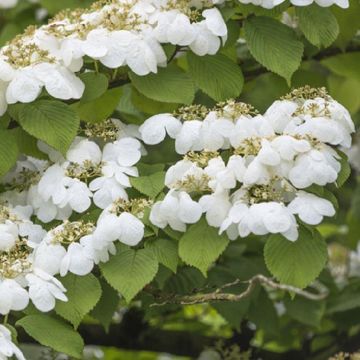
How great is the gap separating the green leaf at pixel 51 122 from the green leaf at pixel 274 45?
44 centimetres

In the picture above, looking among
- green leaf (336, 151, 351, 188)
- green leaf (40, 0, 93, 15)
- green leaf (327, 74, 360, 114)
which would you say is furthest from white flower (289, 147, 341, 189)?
green leaf (40, 0, 93, 15)

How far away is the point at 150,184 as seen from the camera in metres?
2.42

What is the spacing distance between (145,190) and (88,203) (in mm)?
125

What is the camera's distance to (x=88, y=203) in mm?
2404

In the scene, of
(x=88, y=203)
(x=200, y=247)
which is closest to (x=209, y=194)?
(x=200, y=247)

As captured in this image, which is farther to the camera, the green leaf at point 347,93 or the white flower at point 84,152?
the green leaf at point 347,93

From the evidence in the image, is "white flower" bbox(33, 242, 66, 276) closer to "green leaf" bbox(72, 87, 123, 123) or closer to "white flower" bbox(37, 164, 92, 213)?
"white flower" bbox(37, 164, 92, 213)

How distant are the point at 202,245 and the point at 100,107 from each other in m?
0.58

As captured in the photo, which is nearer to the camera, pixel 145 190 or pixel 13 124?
pixel 145 190

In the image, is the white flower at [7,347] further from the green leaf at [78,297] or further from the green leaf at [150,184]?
the green leaf at [150,184]

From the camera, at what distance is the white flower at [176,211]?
225cm

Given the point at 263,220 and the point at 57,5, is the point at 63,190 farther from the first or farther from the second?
the point at 57,5

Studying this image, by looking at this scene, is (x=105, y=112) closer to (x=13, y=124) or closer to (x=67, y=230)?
(x=13, y=124)

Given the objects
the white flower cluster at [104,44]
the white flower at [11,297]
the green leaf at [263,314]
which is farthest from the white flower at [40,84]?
the green leaf at [263,314]
